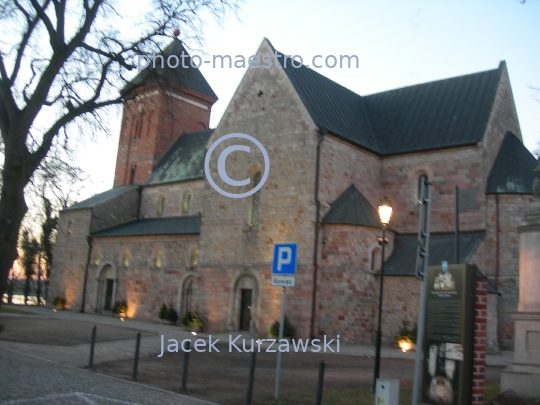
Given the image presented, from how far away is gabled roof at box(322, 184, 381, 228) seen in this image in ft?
78.8

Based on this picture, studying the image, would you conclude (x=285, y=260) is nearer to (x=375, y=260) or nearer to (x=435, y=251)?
(x=375, y=260)

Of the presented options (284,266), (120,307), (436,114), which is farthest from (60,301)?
(284,266)

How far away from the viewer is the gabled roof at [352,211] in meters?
24.0

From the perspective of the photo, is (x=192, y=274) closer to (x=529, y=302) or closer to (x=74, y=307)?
(x=74, y=307)

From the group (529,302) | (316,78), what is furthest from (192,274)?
(529,302)

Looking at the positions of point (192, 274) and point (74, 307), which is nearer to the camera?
point (192, 274)

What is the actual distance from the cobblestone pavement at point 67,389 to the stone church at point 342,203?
28.8ft

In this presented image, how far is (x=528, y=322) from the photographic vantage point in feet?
36.3

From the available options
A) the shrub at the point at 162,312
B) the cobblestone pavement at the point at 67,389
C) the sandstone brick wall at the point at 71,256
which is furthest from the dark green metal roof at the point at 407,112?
the sandstone brick wall at the point at 71,256

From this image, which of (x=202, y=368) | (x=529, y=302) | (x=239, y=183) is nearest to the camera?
(x=529, y=302)

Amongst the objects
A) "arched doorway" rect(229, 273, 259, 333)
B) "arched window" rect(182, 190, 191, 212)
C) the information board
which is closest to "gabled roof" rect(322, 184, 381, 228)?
"arched doorway" rect(229, 273, 259, 333)

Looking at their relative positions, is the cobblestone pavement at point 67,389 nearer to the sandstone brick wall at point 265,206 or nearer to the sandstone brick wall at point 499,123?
the sandstone brick wall at point 265,206

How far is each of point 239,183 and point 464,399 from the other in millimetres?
19881

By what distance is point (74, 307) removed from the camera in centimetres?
3838
